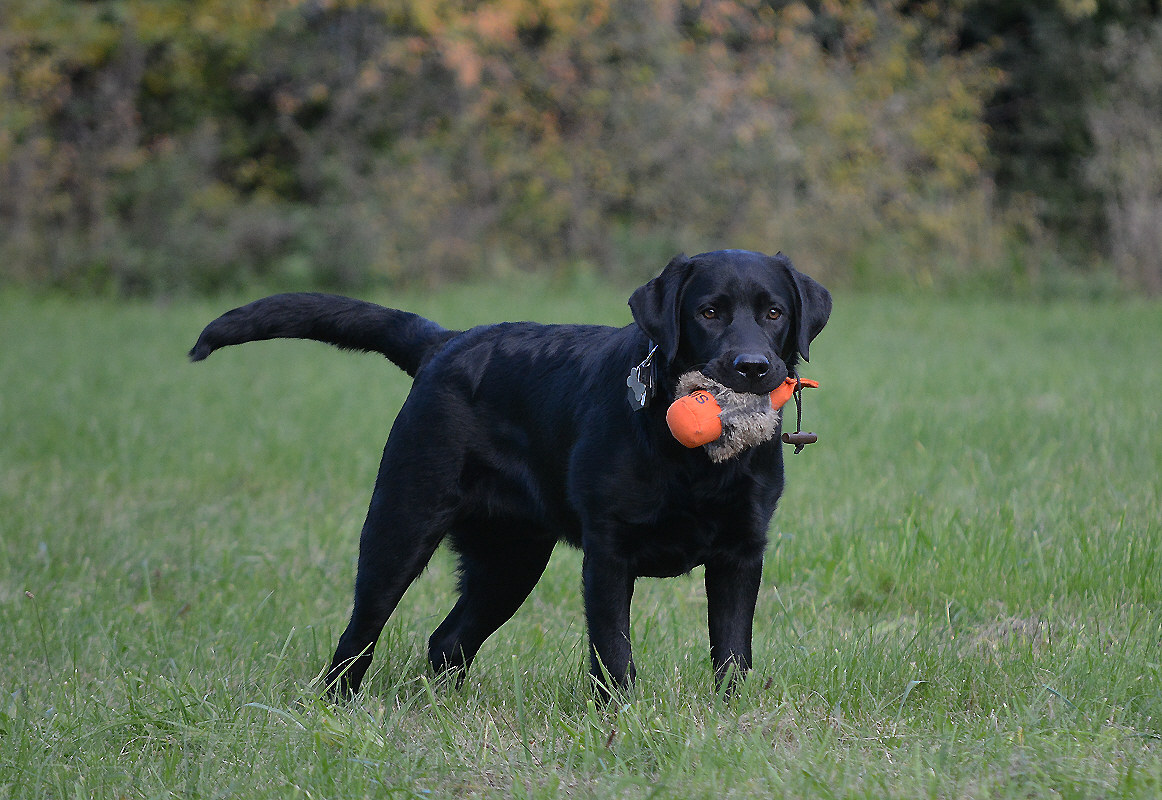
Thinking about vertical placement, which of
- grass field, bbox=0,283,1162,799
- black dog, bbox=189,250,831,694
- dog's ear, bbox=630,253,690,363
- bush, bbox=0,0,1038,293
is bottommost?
grass field, bbox=0,283,1162,799

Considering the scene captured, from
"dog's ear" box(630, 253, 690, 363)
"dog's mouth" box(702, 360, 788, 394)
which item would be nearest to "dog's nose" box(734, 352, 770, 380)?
"dog's mouth" box(702, 360, 788, 394)

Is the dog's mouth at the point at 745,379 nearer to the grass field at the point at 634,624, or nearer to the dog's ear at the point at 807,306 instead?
the dog's ear at the point at 807,306

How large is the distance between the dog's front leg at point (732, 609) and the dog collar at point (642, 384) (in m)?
0.45

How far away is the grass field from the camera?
2.58 meters

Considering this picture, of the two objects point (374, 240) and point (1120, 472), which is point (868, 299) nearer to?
point (374, 240)

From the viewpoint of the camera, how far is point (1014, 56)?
19.3 meters

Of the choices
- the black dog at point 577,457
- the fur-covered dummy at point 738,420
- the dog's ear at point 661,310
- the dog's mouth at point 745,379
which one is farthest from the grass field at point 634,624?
the dog's ear at point 661,310

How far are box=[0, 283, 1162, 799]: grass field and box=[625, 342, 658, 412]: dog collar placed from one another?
0.70 meters

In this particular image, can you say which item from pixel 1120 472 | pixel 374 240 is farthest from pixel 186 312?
pixel 1120 472

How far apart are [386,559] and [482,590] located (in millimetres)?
336

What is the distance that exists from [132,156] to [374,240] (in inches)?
145

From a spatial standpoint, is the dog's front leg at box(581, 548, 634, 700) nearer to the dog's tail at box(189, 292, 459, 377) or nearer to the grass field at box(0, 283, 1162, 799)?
the grass field at box(0, 283, 1162, 799)

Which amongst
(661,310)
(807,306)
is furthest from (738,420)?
(807,306)

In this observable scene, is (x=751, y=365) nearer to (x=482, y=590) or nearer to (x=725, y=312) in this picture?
(x=725, y=312)
